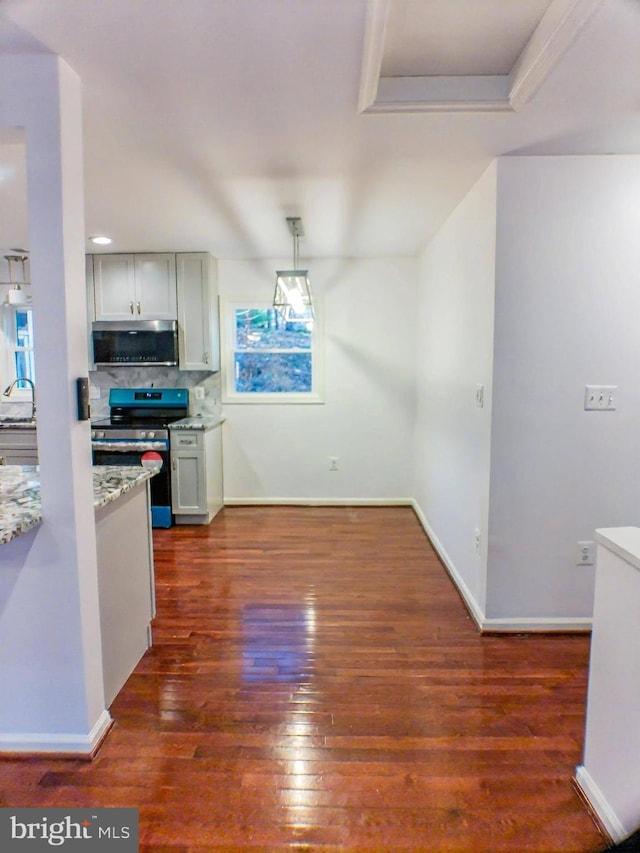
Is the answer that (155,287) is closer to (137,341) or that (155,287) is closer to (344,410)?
(137,341)

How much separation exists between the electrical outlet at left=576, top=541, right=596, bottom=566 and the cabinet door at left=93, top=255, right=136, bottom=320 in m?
3.87

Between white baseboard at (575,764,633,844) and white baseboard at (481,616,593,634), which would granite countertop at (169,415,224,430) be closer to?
white baseboard at (481,616,593,634)

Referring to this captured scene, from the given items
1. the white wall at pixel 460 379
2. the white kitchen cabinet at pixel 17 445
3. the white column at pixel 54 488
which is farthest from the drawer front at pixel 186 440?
the white column at pixel 54 488

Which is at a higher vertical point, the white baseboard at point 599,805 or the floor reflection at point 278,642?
the white baseboard at point 599,805

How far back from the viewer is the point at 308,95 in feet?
5.58

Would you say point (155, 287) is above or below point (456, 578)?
above

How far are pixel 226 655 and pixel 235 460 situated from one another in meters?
2.53

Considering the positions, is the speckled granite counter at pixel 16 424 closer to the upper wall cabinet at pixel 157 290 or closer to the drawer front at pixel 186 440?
the upper wall cabinet at pixel 157 290

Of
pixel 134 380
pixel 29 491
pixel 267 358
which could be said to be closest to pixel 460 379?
pixel 267 358

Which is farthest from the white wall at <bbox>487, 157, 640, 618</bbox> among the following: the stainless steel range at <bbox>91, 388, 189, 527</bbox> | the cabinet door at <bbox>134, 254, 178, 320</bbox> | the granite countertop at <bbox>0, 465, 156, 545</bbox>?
the cabinet door at <bbox>134, 254, 178, 320</bbox>

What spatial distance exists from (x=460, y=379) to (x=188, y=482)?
2.42m

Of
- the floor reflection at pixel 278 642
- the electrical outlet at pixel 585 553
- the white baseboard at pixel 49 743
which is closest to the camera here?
the white baseboard at pixel 49 743

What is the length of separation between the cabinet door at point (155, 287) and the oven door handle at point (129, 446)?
1160 mm

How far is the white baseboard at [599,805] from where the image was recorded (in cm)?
129
